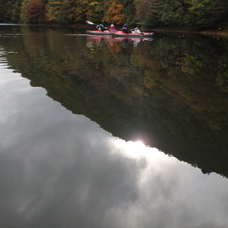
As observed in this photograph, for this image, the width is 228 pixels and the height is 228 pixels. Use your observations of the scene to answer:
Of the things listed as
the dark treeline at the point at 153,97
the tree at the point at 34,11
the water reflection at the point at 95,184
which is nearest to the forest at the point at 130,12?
the tree at the point at 34,11

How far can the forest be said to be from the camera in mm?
34303

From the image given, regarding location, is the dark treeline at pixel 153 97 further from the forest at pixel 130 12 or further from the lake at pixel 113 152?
the forest at pixel 130 12

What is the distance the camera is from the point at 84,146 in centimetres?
464

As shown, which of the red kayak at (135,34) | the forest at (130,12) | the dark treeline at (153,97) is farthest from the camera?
the forest at (130,12)

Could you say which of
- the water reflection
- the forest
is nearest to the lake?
the water reflection

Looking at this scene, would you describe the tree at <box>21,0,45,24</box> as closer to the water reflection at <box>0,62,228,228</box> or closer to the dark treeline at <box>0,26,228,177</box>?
the dark treeline at <box>0,26,228,177</box>

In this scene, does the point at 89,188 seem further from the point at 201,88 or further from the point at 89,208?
the point at 201,88

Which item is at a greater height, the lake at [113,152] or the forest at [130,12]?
the lake at [113,152]

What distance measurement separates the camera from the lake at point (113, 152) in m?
3.02

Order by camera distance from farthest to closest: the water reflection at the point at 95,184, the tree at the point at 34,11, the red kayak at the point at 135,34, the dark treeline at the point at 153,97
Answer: the tree at the point at 34,11 → the red kayak at the point at 135,34 → the dark treeline at the point at 153,97 → the water reflection at the point at 95,184

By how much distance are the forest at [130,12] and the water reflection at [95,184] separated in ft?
115

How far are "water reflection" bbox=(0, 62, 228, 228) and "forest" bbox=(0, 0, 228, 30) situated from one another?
1377 inches

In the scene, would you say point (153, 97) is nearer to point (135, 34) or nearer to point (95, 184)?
point (95, 184)

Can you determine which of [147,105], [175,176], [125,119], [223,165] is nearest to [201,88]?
[147,105]
